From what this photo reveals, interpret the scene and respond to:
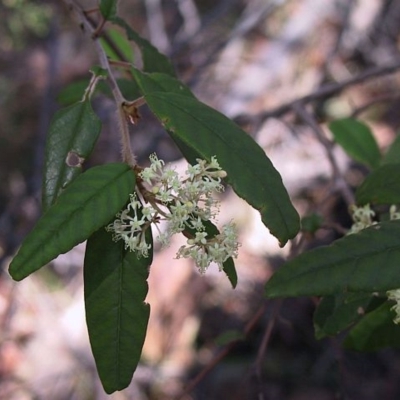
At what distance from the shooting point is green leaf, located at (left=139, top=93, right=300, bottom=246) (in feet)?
3.29

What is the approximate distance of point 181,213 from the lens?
97 cm

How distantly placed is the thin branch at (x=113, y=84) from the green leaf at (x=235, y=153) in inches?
2.3

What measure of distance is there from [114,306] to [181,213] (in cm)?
19

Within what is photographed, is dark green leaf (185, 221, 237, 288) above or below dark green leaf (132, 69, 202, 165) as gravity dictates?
→ below

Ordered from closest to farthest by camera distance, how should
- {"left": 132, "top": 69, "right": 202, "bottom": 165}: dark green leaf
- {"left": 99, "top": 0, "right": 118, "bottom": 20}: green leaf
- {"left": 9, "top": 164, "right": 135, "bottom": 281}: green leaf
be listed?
{"left": 9, "top": 164, "right": 135, "bottom": 281}: green leaf
{"left": 132, "top": 69, "right": 202, "bottom": 165}: dark green leaf
{"left": 99, "top": 0, "right": 118, "bottom": 20}: green leaf

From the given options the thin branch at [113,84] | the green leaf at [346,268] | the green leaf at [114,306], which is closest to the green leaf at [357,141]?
the thin branch at [113,84]

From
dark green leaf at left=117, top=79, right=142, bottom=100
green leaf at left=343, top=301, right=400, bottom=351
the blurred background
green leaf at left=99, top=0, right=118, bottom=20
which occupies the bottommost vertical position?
the blurred background

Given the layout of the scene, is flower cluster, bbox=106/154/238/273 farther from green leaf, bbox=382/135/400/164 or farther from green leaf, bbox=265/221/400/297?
green leaf, bbox=382/135/400/164

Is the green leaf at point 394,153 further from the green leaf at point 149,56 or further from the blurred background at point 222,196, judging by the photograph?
the blurred background at point 222,196

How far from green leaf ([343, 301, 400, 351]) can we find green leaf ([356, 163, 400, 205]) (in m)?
0.22

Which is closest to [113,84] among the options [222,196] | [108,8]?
[108,8]

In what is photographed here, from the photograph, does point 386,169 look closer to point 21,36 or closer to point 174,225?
point 174,225

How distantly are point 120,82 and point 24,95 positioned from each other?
3.08 metres

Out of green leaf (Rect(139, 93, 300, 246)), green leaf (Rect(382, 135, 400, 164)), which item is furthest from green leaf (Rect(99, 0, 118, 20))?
green leaf (Rect(382, 135, 400, 164))
